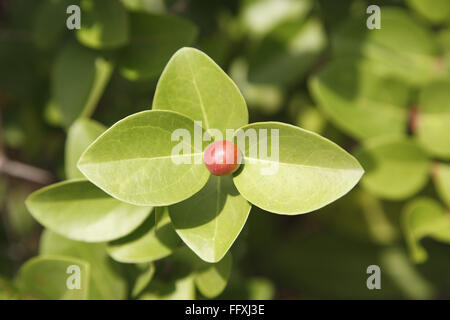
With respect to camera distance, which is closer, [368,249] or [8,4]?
[8,4]

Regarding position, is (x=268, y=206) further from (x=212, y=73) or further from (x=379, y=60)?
(x=379, y=60)

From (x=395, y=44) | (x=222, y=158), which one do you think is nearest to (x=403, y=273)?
(x=395, y=44)

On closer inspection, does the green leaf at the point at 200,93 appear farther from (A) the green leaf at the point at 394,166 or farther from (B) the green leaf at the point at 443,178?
(B) the green leaf at the point at 443,178

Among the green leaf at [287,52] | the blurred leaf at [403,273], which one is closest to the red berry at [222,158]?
the green leaf at [287,52]

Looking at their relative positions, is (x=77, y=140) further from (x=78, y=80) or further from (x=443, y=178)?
(x=443, y=178)

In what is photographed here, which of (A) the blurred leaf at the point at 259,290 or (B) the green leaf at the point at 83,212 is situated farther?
(A) the blurred leaf at the point at 259,290
